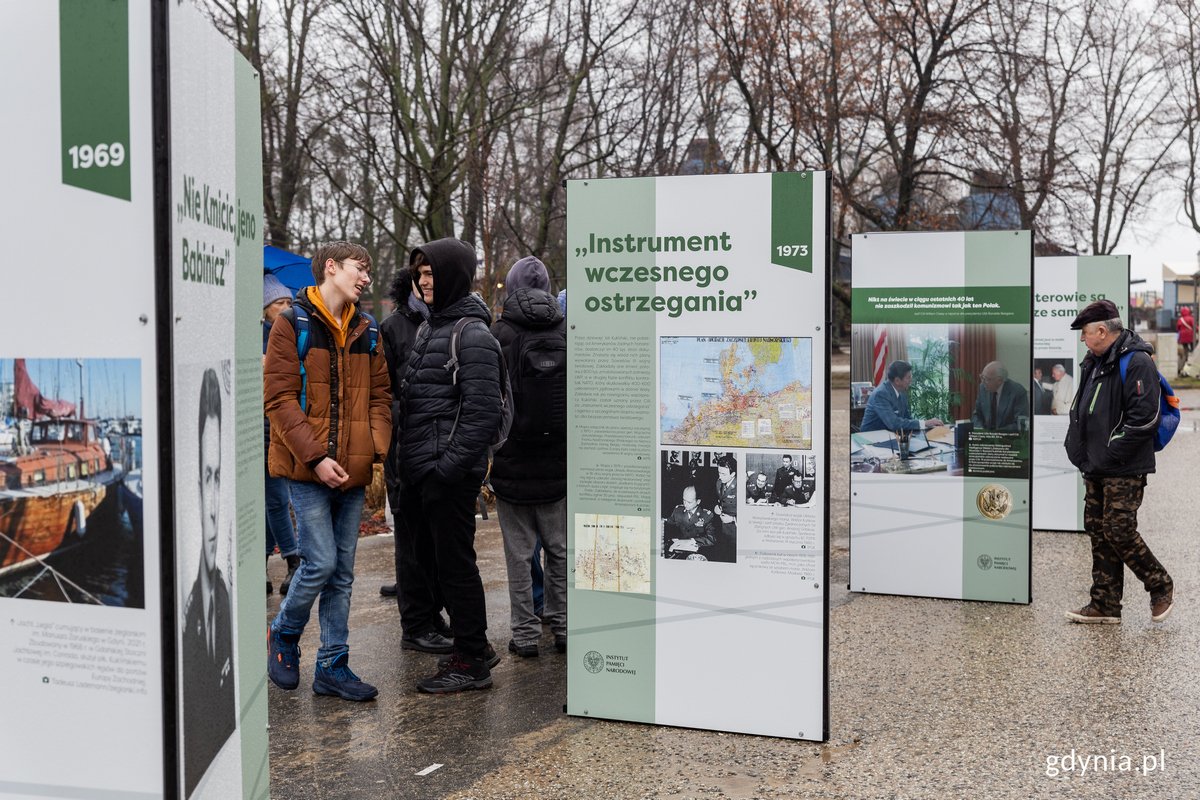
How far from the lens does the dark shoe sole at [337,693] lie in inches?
210

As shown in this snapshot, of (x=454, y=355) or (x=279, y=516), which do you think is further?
(x=279, y=516)

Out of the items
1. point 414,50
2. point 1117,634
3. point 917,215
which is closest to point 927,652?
point 1117,634

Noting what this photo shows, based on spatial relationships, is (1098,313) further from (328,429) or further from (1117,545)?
(328,429)

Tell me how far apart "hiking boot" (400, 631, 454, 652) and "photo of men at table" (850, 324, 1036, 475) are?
9.26 feet

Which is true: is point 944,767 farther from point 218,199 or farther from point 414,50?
point 414,50

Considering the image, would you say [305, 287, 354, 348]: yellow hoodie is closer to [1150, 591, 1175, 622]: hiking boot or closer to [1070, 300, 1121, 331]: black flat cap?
[1070, 300, 1121, 331]: black flat cap

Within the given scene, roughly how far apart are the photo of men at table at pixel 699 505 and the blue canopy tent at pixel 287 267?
4.39 metres

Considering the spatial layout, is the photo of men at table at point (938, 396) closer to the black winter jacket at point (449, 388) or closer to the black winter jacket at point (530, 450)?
the black winter jacket at point (530, 450)

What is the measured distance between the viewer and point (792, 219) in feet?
15.3

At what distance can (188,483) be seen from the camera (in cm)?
206

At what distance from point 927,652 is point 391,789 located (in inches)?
121

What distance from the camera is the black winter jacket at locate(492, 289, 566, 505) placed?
605cm

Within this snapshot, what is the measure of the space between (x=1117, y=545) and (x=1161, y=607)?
43 cm

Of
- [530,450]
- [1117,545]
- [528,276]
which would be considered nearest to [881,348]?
[1117,545]
